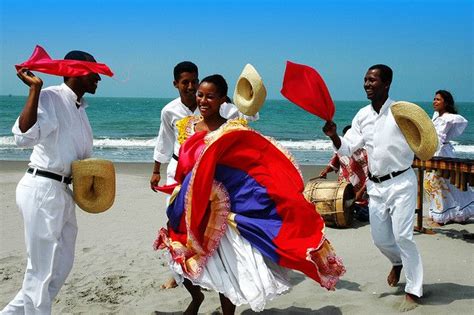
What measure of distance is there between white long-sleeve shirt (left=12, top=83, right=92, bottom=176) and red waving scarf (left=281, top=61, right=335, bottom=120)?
1.84 metres

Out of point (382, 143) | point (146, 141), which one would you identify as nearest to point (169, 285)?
point (382, 143)

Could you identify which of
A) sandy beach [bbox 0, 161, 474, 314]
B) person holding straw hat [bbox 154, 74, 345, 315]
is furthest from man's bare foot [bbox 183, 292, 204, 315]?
person holding straw hat [bbox 154, 74, 345, 315]

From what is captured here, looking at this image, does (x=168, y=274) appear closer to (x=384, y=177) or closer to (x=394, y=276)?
(x=394, y=276)

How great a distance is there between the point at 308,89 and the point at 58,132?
2217 mm

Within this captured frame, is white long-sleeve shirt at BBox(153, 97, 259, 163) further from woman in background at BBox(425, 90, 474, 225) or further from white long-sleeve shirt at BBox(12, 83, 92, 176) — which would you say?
woman in background at BBox(425, 90, 474, 225)

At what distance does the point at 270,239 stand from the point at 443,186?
5.76 metres

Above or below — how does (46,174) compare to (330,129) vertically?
below

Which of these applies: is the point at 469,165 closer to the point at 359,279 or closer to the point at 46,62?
the point at 359,279

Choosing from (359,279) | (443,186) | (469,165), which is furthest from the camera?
(443,186)

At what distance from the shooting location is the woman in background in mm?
9398

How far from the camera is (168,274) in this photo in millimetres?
6695

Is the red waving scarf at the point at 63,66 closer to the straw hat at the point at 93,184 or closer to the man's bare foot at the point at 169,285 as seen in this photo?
the straw hat at the point at 93,184

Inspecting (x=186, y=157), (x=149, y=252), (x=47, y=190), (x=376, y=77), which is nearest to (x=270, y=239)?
(x=186, y=157)

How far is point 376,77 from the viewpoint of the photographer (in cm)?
581
